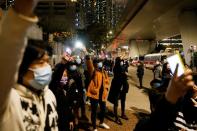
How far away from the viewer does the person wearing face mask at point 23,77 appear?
1.64 meters

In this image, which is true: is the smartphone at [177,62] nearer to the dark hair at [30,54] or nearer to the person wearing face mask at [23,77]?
the person wearing face mask at [23,77]

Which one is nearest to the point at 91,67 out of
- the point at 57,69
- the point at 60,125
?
the point at 57,69

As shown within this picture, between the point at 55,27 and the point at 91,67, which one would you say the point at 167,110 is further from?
the point at 55,27

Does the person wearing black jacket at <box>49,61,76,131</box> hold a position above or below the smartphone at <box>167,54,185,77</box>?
below

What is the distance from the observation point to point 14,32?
5.34 feet

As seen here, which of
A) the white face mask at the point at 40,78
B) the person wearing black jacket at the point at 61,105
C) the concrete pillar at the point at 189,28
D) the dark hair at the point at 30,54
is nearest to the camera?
the dark hair at the point at 30,54

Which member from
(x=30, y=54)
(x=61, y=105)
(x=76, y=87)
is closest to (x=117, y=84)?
(x=76, y=87)

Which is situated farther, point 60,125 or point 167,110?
point 60,125

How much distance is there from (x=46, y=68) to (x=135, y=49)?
275 feet

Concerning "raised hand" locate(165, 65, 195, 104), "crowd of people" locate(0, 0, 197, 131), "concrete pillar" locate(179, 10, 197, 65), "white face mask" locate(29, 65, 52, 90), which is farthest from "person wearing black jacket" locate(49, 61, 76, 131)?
"concrete pillar" locate(179, 10, 197, 65)

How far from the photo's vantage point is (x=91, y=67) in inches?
399

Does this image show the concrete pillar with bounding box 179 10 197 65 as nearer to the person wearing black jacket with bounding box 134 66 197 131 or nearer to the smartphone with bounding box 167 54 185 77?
the smartphone with bounding box 167 54 185 77

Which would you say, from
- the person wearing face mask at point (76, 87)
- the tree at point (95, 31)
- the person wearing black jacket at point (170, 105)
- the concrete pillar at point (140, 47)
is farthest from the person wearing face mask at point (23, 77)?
the concrete pillar at point (140, 47)

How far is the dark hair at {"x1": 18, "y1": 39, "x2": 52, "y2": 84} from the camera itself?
9.06ft
